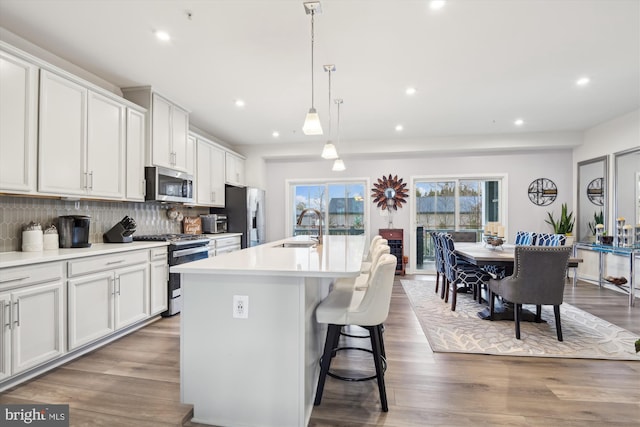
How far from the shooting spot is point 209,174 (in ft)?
16.7

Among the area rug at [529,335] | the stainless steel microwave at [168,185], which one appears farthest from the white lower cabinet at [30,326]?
the area rug at [529,335]

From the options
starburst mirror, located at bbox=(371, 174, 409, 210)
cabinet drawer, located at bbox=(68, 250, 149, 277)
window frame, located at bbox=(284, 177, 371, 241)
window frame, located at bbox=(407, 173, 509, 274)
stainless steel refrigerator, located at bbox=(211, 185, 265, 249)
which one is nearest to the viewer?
cabinet drawer, located at bbox=(68, 250, 149, 277)

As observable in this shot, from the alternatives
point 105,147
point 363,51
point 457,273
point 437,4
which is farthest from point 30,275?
point 457,273

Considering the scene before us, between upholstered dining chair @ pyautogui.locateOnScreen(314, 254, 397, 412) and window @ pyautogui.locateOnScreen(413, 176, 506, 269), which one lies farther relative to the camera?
window @ pyautogui.locateOnScreen(413, 176, 506, 269)

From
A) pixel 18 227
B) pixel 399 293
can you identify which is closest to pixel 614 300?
pixel 399 293

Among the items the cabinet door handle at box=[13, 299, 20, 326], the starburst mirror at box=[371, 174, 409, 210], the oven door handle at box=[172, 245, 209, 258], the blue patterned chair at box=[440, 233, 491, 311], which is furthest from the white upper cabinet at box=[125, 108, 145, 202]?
the starburst mirror at box=[371, 174, 409, 210]

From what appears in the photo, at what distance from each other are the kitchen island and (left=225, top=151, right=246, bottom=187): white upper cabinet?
4163 millimetres

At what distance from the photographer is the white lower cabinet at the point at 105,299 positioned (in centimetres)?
248

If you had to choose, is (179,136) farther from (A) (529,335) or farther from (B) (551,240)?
(B) (551,240)

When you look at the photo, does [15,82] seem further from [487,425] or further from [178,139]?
[487,425]

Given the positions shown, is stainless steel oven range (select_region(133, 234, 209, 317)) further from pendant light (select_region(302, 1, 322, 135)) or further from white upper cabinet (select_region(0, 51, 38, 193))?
pendant light (select_region(302, 1, 322, 135))

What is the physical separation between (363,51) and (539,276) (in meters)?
2.61

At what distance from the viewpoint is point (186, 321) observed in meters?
1.78

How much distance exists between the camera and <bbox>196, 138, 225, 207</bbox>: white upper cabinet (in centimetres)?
481
